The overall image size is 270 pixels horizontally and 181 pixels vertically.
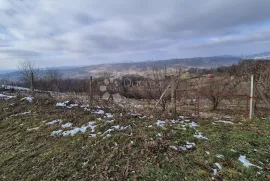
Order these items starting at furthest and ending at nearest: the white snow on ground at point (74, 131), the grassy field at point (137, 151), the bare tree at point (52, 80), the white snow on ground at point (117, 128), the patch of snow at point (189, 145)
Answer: the bare tree at point (52, 80)
the white snow on ground at point (74, 131)
the white snow on ground at point (117, 128)
the patch of snow at point (189, 145)
the grassy field at point (137, 151)

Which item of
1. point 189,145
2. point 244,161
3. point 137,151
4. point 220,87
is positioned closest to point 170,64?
point 220,87

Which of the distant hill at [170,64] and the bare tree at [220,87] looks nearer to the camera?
the bare tree at [220,87]

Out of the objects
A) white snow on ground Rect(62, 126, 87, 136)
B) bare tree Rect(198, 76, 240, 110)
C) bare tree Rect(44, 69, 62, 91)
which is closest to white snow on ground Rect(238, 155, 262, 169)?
white snow on ground Rect(62, 126, 87, 136)

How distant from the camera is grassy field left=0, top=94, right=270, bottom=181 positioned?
246cm

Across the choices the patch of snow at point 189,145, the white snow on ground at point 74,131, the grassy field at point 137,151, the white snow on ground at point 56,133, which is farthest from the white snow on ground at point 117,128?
the patch of snow at point 189,145

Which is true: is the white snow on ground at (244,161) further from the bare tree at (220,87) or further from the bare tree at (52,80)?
the bare tree at (52,80)

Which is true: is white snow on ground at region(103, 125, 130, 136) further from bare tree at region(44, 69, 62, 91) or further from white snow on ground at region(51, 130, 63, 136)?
bare tree at region(44, 69, 62, 91)

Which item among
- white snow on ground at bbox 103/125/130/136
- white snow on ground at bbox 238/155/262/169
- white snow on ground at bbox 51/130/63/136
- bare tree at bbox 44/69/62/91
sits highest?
bare tree at bbox 44/69/62/91

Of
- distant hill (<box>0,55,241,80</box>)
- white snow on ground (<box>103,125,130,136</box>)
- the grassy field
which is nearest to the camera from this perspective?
the grassy field

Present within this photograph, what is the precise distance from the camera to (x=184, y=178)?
2.32m

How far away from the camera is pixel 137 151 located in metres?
3.02

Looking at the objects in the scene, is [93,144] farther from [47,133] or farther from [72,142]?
[47,133]

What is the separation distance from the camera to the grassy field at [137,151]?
97.0 inches

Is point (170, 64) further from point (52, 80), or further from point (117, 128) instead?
point (52, 80)
